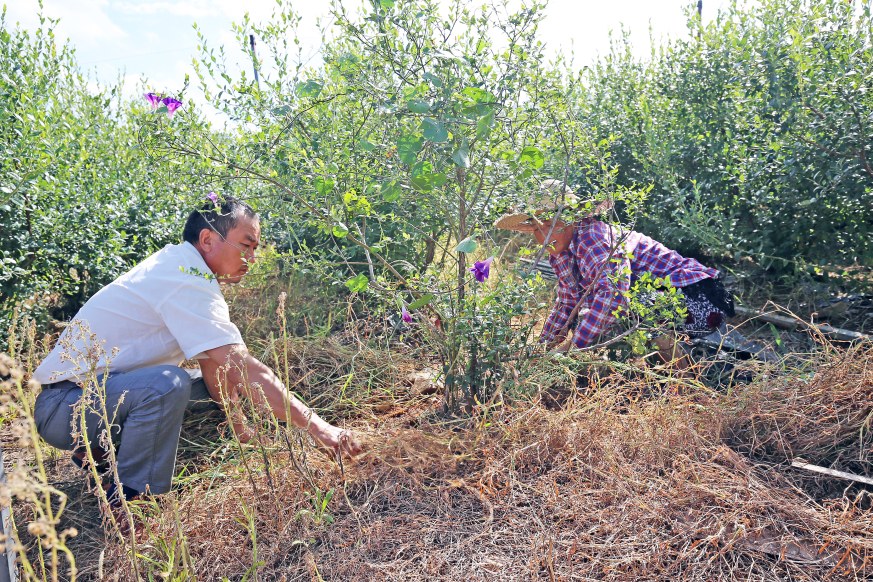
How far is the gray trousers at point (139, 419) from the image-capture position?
8.12 feet

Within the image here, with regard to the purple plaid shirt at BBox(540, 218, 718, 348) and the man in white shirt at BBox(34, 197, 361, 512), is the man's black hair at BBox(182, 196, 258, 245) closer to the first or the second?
the man in white shirt at BBox(34, 197, 361, 512)

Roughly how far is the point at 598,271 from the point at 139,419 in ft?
6.14

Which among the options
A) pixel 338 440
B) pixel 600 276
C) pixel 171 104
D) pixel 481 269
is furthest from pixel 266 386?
pixel 600 276

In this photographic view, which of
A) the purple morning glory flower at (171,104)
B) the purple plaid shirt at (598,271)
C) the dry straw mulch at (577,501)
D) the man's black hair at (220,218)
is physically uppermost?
the purple morning glory flower at (171,104)

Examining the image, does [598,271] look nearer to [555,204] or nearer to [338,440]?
[555,204]

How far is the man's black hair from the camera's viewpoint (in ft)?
9.02

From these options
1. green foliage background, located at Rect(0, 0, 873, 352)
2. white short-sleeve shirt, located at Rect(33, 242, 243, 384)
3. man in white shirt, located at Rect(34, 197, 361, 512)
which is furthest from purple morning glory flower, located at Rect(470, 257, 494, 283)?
white short-sleeve shirt, located at Rect(33, 242, 243, 384)

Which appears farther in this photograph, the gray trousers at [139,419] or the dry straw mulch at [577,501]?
the gray trousers at [139,419]

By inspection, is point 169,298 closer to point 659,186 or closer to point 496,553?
point 496,553

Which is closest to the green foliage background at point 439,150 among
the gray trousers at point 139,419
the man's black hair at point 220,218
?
the man's black hair at point 220,218

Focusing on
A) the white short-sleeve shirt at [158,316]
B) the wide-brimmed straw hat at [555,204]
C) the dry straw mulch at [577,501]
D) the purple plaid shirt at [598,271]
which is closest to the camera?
the dry straw mulch at [577,501]

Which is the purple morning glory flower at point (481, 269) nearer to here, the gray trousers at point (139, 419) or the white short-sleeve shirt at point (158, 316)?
the white short-sleeve shirt at point (158, 316)

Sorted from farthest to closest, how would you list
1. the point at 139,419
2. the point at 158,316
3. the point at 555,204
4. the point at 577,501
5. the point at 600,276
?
the point at 600,276 < the point at 555,204 < the point at 158,316 < the point at 139,419 < the point at 577,501

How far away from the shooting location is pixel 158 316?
269 centimetres
